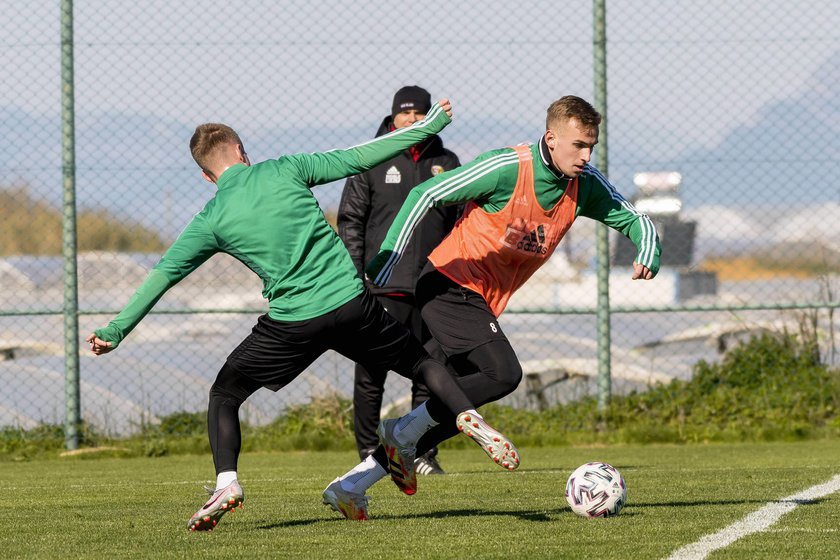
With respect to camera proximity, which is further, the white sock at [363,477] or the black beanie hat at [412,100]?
the black beanie hat at [412,100]

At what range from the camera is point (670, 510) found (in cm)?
587

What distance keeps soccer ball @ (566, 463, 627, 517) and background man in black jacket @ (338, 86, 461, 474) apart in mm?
2514

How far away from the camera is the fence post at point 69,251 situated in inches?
418

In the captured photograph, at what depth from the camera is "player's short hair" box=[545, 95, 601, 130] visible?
19.7 feet

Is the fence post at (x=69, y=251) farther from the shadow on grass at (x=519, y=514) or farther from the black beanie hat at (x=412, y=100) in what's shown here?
the shadow on grass at (x=519, y=514)

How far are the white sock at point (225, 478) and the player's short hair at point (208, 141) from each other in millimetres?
1289

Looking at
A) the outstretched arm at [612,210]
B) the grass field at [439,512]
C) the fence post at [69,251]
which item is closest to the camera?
the grass field at [439,512]

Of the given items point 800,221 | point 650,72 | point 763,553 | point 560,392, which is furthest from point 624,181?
Answer: point 763,553

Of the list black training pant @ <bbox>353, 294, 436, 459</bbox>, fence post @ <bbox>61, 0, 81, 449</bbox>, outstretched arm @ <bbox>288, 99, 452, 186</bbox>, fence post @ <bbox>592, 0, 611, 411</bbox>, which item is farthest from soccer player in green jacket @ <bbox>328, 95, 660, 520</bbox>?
fence post @ <bbox>61, 0, 81, 449</bbox>

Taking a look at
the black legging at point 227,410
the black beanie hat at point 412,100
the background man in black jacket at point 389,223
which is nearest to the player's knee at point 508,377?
the black legging at point 227,410

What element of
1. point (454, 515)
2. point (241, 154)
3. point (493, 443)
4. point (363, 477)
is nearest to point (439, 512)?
point (454, 515)

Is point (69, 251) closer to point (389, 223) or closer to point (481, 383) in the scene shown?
point (389, 223)

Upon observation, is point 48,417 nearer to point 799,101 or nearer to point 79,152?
point 79,152

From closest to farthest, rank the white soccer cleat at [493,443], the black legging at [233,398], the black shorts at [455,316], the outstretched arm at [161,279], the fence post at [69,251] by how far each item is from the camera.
A: the white soccer cleat at [493,443] → the outstretched arm at [161,279] → the black legging at [233,398] → the black shorts at [455,316] → the fence post at [69,251]
